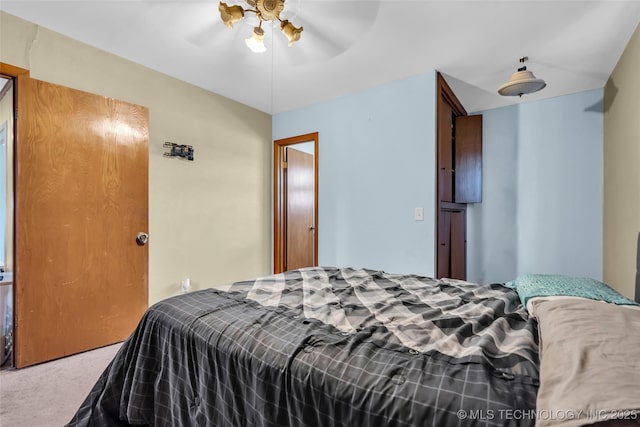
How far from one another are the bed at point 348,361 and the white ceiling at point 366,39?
169 cm

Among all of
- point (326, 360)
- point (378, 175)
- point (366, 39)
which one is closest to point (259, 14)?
point (366, 39)

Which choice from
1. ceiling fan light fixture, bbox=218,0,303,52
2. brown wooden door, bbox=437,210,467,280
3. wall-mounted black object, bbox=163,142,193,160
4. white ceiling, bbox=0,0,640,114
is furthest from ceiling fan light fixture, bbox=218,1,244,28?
brown wooden door, bbox=437,210,467,280

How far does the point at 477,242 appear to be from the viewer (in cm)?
364

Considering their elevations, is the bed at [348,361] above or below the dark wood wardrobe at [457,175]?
below

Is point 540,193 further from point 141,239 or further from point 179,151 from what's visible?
point 141,239

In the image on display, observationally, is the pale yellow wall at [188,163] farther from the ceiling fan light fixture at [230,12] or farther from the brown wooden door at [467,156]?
the brown wooden door at [467,156]

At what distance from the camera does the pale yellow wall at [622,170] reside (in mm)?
2041

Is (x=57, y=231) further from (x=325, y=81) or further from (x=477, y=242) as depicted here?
(x=477, y=242)

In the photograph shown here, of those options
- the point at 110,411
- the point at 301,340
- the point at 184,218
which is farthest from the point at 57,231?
the point at 301,340

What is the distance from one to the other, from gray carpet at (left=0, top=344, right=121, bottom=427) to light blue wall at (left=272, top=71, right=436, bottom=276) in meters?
2.24

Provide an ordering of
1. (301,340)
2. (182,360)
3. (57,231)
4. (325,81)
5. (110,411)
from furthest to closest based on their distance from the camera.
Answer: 1. (325,81)
2. (57,231)
3. (110,411)
4. (182,360)
5. (301,340)

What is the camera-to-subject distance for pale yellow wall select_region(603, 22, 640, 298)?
204 centimetres

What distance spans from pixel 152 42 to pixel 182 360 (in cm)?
231

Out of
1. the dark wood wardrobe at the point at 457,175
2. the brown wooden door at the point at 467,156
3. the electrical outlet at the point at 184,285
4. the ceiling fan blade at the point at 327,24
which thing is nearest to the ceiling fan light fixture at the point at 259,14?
the ceiling fan blade at the point at 327,24
